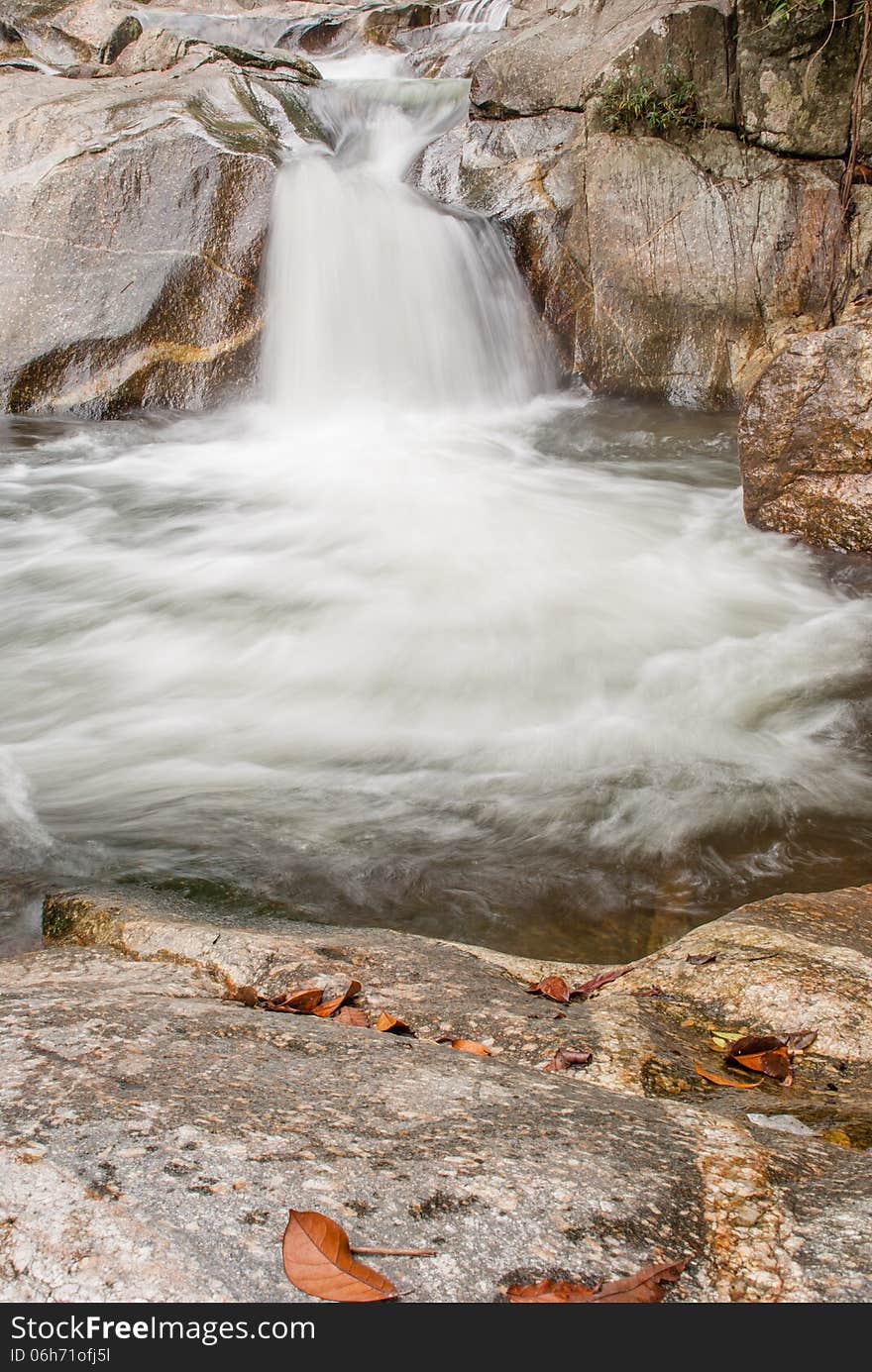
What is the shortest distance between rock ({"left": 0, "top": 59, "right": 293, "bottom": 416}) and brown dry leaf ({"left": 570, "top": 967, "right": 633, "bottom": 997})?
8.32 meters

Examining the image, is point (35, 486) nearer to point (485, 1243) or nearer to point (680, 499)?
point (680, 499)

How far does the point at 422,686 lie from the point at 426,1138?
4.02 m

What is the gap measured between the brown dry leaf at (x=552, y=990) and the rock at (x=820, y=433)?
4.86 m

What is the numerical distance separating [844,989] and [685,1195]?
1.20 meters

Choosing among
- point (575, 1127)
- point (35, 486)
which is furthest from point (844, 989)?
point (35, 486)

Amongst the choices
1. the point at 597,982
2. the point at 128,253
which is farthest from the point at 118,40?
the point at 597,982

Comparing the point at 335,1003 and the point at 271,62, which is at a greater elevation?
the point at 271,62

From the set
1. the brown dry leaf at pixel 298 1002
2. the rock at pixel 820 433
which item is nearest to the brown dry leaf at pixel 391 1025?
the brown dry leaf at pixel 298 1002

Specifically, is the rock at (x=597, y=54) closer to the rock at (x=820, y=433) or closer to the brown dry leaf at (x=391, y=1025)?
the rock at (x=820, y=433)

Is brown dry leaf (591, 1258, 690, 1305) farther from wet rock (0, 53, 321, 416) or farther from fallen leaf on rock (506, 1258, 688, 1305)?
wet rock (0, 53, 321, 416)

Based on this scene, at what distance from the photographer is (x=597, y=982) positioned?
2.74 metres

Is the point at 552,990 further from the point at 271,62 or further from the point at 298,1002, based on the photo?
the point at 271,62

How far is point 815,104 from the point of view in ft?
33.1

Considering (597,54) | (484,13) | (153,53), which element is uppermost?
(484,13)
